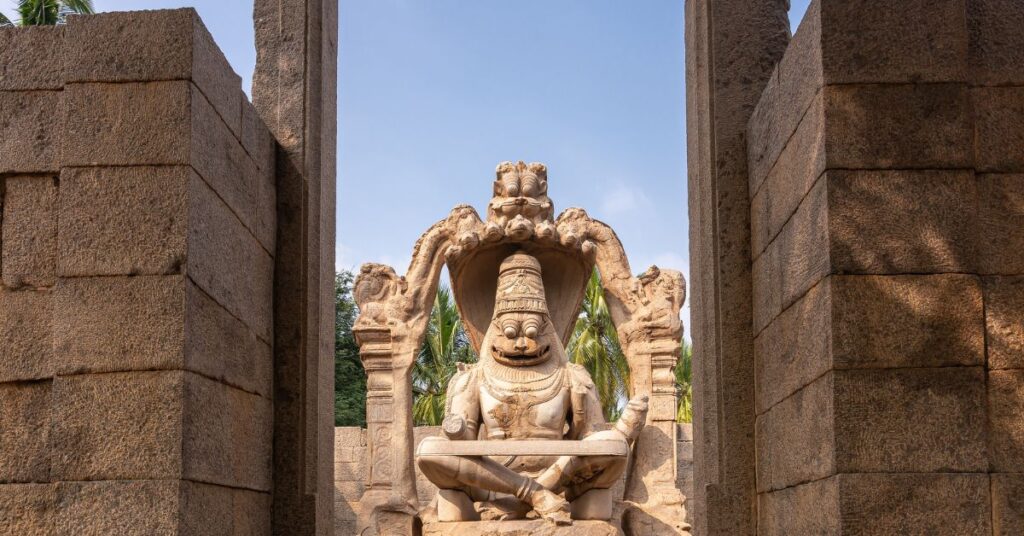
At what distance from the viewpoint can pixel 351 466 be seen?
504 inches

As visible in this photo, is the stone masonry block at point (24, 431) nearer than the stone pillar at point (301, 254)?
Yes

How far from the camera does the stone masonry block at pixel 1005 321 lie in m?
3.89

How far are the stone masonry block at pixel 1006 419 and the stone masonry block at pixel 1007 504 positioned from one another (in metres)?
0.04

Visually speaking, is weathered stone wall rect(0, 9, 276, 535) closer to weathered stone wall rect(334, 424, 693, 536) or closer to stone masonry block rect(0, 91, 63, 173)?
stone masonry block rect(0, 91, 63, 173)

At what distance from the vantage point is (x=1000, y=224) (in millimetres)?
4008

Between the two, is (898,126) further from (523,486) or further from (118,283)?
(523,486)

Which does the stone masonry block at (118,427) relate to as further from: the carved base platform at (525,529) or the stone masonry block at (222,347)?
the carved base platform at (525,529)

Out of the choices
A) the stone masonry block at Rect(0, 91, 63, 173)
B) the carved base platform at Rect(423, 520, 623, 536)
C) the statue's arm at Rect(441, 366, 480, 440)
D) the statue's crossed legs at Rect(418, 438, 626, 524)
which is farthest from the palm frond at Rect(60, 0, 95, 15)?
the stone masonry block at Rect(0, 91, 63, 173)

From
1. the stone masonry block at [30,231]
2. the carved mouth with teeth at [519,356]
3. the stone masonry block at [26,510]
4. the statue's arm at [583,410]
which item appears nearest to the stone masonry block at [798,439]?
the stone masonry block at [26,510]

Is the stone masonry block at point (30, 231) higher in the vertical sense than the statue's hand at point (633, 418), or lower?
higher

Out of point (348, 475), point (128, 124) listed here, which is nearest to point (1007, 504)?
point (128, 124)

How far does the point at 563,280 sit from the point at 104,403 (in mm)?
6080

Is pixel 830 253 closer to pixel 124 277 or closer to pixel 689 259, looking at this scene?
pixel 689 259

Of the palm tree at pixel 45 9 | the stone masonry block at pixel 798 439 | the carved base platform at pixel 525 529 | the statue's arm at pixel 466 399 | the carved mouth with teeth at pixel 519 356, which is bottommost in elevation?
the carved base platform at pixel 525 529
